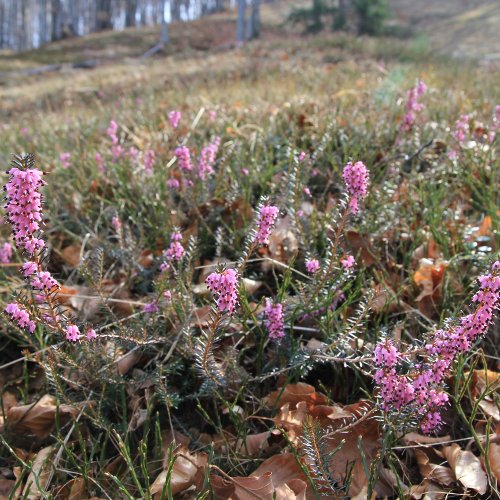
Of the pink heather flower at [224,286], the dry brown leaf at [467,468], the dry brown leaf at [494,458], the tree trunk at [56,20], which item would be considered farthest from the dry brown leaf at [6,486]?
the tree trunk at [56,20]

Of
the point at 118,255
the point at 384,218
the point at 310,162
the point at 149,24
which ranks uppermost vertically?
the point at 149,24

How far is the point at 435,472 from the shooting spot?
156 cm

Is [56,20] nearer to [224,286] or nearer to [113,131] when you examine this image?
[113,131]

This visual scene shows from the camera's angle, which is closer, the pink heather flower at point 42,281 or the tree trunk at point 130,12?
the pink heather flower at point 42,281

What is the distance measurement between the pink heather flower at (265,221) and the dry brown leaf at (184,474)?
2.17 feet

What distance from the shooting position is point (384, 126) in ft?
10.6

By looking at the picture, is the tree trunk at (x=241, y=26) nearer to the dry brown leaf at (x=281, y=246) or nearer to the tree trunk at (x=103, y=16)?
the tree trunk at (x=103, y=16)

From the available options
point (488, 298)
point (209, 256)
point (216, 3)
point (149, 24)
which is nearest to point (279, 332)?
point (488, 298)

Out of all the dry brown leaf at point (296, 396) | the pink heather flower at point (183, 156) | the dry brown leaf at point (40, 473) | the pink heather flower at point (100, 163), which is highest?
the pink heather flower at point (183, 156)

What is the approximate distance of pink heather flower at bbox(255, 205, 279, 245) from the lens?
1.45m

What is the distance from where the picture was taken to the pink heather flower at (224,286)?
1260 mm

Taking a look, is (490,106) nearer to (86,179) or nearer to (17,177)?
(86,179)

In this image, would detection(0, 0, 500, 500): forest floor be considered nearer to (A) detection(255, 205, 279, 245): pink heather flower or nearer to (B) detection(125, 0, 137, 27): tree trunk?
(A) detection(255, 205, 279, 245): pink heather flower

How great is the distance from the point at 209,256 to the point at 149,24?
109 feet
